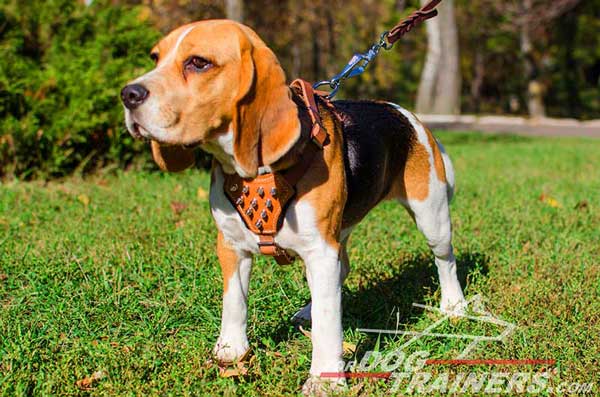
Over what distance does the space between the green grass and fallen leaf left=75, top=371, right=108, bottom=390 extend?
27 mm

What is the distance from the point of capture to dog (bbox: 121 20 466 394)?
2908 millimetres

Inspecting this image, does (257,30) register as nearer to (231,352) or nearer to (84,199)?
(84,199)

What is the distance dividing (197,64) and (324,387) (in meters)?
1.58

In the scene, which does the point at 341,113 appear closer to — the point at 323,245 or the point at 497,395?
the point at 323,245

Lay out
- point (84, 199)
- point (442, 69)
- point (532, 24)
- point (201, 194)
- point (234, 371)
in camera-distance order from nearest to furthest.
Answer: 1. point (234, 371)
2. point (84, 199)
3. point (201, 194)
4. point (442, 69)
5. point (532, 24)

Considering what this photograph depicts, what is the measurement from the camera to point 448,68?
21938 millimetres

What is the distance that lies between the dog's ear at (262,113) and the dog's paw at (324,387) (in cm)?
107

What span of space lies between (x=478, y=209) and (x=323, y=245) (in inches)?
167

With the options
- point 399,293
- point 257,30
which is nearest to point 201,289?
point 399,293

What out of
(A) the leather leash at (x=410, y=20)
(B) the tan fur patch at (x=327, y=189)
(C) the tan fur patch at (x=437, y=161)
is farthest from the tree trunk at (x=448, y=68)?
(B) the tan fur patch at (x=327, y=189)

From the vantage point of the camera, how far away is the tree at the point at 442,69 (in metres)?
21.5

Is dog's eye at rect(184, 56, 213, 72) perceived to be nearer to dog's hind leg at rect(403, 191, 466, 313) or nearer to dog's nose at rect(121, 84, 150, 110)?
dog's nose at rect(121, 84, 150, 110)

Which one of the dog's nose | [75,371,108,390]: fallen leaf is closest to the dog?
the dog's nose

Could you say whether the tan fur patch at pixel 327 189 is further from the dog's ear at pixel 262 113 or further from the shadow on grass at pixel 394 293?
the shadow on grass at pixel 394 293
